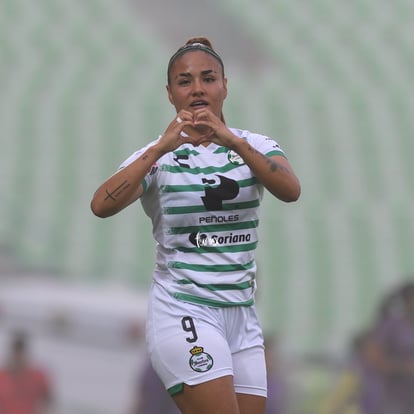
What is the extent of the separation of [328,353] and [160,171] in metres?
7.09

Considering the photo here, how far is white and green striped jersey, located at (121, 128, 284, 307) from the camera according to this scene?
295 centimetres

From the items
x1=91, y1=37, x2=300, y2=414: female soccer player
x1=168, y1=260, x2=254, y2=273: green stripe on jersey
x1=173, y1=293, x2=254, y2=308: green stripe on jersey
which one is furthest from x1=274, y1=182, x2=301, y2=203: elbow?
x1=173, y1=293, x2=254, y2=308: green stripe on jersey

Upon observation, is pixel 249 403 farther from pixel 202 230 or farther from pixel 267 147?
pixel 267 147

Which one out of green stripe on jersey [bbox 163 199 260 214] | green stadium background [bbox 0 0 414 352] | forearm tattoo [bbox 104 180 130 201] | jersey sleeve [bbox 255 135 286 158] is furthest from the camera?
green stadium background [bbox 0 0 414 352]

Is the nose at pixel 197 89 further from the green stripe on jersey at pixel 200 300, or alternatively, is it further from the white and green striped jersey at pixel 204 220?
the green stripe on jersey at pixel 200 300

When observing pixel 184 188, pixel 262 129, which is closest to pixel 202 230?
pixel 184 188

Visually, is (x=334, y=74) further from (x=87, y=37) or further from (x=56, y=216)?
(x=56, y=216)

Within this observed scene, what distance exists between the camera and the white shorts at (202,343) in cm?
290

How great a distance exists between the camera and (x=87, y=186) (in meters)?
13.1

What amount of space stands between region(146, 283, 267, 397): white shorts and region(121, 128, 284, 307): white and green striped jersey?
5 cm

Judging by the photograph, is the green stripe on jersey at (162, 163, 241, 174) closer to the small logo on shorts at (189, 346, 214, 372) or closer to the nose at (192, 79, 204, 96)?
the nose at (192, 79, 204, 96)

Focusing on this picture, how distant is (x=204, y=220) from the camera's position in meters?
2.94

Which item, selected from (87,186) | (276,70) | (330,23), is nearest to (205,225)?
(87,186)

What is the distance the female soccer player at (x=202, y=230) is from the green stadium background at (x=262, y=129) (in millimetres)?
7002
